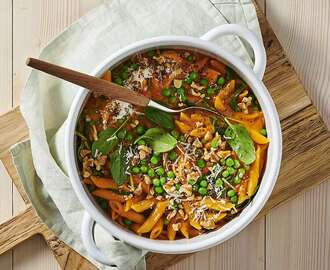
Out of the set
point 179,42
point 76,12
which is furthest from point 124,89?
point 76,12

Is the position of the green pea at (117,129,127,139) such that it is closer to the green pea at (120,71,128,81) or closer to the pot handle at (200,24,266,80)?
the green pea at (120,71,128,81)

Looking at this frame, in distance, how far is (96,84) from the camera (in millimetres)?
1068

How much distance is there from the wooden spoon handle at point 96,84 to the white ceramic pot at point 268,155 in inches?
2.0

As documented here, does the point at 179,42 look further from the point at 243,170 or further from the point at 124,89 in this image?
the point at 243,170

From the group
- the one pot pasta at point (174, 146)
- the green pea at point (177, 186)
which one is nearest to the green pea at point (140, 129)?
the one pot pasta at point (174, 146)

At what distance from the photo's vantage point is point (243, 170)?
116 cm

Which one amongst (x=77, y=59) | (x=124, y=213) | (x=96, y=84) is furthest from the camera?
(x=77, y=59)

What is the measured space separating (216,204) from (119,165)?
6.9 inches

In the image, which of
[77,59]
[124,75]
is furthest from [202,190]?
[77,59]

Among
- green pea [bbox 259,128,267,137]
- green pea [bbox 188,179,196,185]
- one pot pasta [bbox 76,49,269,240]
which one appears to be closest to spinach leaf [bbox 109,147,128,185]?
one pot pasta [bbox 76,49,269,240]

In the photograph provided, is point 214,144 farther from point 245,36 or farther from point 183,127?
point 245,36

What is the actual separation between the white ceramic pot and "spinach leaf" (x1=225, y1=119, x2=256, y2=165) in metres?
0.04

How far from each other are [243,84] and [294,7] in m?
0.32

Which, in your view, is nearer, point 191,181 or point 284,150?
point 191,181
